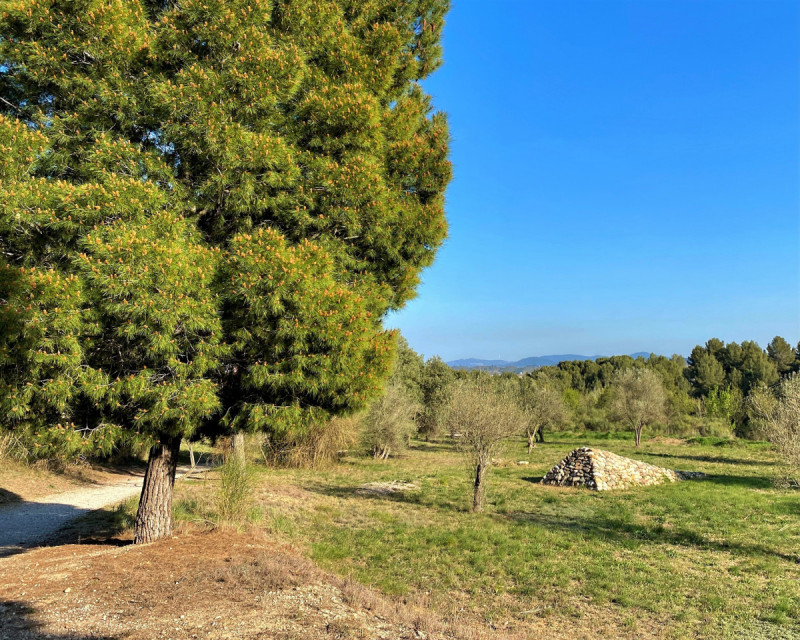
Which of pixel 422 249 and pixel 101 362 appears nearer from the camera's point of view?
pixel 101 362

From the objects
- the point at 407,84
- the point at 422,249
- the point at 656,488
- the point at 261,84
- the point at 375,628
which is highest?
the point at 407,84

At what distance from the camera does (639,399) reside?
37.9 meters

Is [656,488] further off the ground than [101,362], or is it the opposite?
[101,362]

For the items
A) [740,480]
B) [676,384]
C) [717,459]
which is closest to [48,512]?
[740,480]

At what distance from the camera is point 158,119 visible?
19.6ft

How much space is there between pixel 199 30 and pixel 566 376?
7134 cm

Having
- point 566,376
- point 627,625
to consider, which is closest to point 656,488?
point 627,625

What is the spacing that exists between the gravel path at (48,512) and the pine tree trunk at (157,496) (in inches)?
144

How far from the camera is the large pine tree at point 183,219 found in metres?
5.01

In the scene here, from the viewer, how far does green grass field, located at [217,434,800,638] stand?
684cm

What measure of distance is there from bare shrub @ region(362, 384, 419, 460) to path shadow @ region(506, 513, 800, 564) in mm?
13893

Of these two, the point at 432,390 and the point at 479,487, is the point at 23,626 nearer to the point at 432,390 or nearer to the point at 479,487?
the point at 479,487

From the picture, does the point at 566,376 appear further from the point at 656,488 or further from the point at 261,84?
the point at 261,84

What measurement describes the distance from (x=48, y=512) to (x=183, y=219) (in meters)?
12.6
